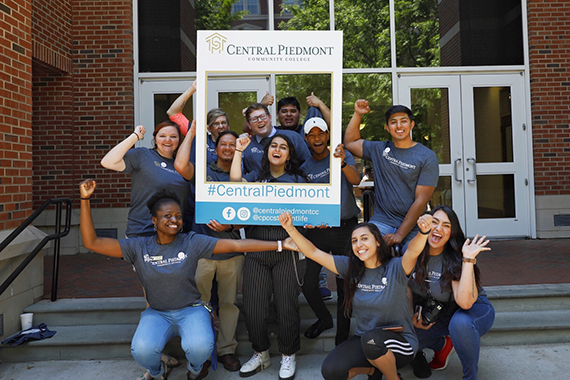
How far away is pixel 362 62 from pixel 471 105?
177 cm

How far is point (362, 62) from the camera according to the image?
6.66 meters

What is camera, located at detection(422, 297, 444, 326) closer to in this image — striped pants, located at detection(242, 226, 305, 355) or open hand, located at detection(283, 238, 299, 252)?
striped pants, located at detection(242, 226, 305, 355)

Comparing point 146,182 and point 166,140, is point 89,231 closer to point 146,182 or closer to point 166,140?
point 146,182

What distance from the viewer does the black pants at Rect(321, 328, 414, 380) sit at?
8.81ft

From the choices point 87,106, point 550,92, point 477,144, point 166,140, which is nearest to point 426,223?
point 166,140

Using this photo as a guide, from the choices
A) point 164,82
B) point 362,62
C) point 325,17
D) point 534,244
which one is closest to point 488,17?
point 362,62

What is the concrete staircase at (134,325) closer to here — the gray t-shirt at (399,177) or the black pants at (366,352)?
the black pants at (366,352)

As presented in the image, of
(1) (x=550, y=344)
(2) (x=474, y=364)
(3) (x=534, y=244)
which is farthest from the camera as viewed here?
(3) (x=534, y=244)

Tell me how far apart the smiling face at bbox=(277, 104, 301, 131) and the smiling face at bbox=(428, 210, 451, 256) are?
4.82 ft

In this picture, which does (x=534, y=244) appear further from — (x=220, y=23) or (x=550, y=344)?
(x=220, y=23)

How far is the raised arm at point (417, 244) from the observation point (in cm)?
264

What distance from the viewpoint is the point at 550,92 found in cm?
651

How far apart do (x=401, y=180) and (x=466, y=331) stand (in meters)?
1.09

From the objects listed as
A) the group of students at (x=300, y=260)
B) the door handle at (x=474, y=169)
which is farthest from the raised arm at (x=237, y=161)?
the door handle at (x=474, y=169)
